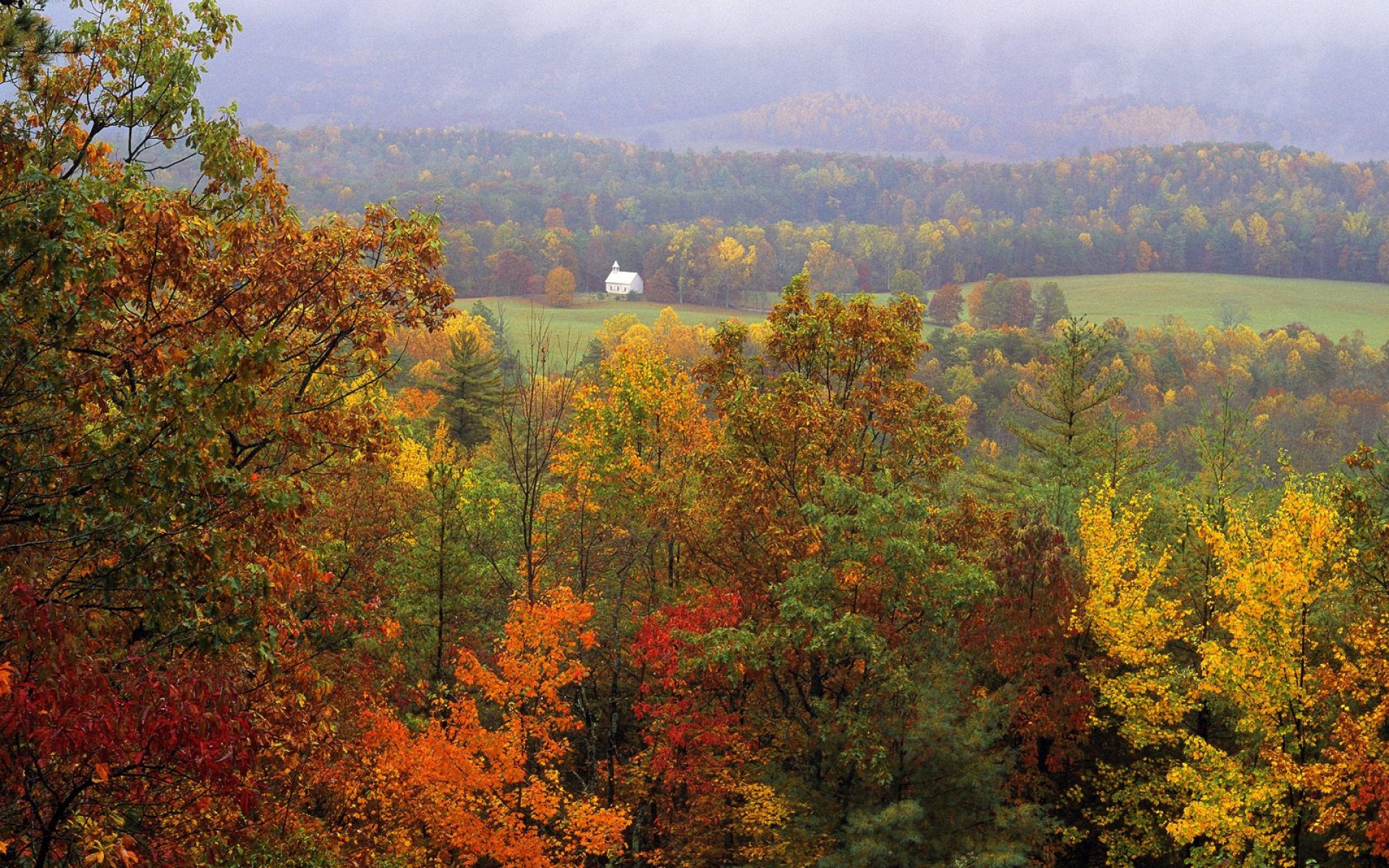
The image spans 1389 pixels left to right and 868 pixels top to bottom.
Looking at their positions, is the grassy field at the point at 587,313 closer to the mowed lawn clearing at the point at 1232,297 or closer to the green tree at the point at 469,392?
the mowed lawn clearing at the point at 1232,297

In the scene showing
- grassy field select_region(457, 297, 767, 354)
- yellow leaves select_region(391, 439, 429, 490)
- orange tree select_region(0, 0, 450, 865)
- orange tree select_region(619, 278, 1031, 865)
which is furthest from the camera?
grassy field select_region(457, 297, 767, 354)

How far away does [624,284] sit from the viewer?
136 m

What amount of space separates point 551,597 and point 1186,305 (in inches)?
5111

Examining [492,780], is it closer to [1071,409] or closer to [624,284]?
[1071,409]

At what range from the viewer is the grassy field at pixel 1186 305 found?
393 feet

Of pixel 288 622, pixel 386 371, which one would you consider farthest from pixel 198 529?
pixel 386 371

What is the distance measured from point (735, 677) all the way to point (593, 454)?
454 inches

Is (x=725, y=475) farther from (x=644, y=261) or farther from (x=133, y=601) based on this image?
(x=644, y=261)

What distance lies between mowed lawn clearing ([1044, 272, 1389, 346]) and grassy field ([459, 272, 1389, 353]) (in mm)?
89

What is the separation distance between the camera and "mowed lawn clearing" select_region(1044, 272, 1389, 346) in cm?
12562

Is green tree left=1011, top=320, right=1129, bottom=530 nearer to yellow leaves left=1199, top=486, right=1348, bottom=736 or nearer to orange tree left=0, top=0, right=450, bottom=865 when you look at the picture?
yellow leaves left=1199, top=486, right=1348, bottom=736

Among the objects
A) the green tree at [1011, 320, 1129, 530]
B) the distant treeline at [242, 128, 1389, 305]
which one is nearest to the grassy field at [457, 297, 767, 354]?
the distant treeline at [242, 128, 1389, 305]

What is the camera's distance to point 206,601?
884cm

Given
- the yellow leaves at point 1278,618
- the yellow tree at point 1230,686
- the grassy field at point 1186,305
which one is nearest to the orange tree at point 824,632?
the yellow tree at point 1230,686
